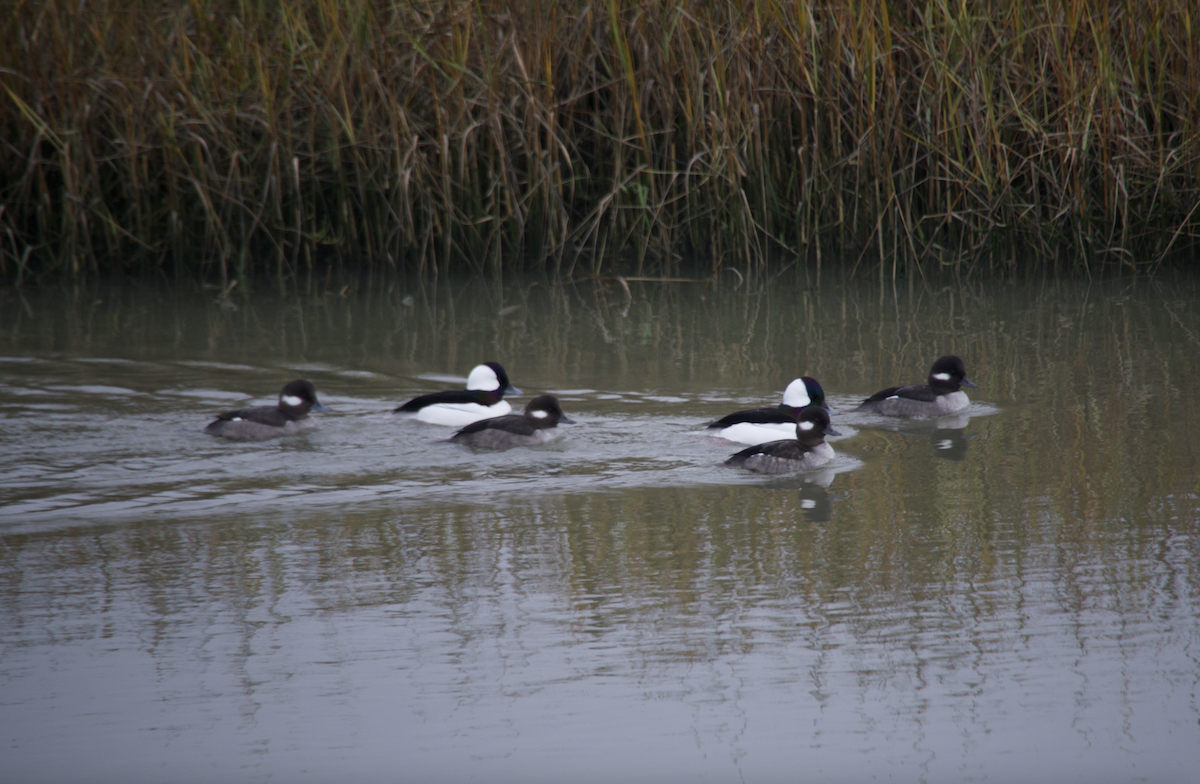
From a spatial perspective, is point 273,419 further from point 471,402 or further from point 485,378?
point 485,378

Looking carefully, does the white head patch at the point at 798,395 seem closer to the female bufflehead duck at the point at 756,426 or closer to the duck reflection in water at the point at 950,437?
the female bufflehead duck at the point at 756,426

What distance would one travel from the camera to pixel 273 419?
7262mm

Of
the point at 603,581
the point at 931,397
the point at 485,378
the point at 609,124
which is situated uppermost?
the point at 609,124

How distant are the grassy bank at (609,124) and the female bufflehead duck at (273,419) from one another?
15.2ft

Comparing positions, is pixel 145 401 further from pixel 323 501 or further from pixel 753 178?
pixel 753 178

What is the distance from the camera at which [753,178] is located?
12078 millimetres

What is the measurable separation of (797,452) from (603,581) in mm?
2150

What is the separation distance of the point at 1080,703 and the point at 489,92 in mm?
9103

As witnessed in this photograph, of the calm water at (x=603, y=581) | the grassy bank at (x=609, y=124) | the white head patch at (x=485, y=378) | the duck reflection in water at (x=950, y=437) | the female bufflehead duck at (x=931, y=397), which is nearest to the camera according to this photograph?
the calm water at (x=603, y=581)

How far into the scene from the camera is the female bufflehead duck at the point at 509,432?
709 cm

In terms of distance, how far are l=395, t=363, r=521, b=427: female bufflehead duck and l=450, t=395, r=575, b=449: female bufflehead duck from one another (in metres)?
0.34

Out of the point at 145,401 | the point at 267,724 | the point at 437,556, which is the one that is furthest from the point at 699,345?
the point at 267,724

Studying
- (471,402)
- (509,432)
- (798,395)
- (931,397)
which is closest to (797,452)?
(798,395)

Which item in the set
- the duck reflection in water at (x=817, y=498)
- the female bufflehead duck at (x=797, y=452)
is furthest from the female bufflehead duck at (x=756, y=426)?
the duck reflection in water at (x=817, y=498)
